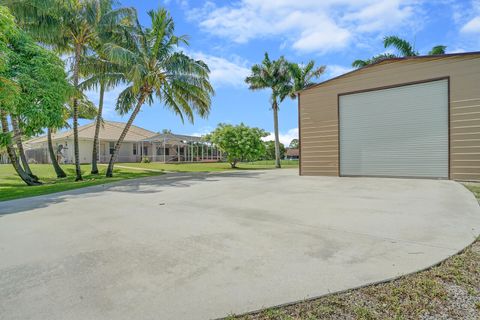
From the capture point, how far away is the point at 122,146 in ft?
99.6

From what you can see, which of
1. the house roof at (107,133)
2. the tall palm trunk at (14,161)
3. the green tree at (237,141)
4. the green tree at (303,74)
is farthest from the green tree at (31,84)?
the green tree at (303,74)

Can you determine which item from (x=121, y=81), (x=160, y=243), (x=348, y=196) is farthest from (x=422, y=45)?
(x=160, y=243)

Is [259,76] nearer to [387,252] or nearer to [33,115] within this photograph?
[33,115]

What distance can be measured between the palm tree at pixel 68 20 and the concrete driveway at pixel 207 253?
11083 mm

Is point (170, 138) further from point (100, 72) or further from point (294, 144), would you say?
point (294, 144)

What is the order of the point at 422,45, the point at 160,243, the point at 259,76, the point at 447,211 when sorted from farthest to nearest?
the point at 259,76 → the point at 422,45 → the point at 447,211 → the point at 160,243

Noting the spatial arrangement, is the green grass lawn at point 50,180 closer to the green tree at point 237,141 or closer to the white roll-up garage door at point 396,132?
the green tree at point 237,141

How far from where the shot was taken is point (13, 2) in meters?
12.4

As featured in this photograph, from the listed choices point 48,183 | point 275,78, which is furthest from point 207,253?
point 275,78

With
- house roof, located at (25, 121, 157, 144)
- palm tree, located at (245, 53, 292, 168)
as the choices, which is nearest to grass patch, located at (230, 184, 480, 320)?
palm tree, located at (245, 53, 292, 168)

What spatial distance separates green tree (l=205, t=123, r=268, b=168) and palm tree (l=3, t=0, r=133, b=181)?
46.3 ft

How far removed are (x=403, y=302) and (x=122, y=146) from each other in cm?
3168

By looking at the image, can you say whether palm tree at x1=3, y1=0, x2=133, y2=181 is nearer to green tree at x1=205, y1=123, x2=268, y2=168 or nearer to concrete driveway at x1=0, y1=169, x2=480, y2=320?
concrete driveway at x1=0, y1=169, x2=480, y2=320

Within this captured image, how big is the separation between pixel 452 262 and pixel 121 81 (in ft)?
56.3
